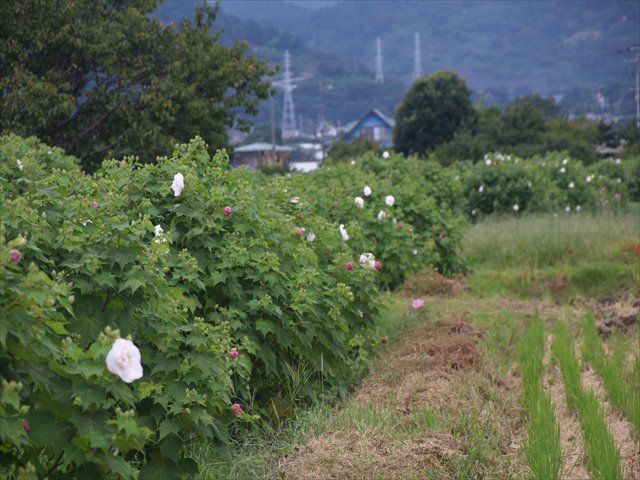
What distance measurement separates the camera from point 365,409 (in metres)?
5.47

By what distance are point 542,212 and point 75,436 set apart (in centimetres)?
1665

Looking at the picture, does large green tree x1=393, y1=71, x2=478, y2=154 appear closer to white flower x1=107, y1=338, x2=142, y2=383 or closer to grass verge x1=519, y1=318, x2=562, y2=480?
grass verge x1=519, y1=318, x2=562, y2=480

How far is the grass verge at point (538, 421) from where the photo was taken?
5.00 metres

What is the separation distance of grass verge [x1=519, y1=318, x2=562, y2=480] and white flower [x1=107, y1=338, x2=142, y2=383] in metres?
2.72

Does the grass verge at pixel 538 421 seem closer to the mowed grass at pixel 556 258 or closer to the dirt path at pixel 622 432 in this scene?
the dirt path at pixel 622 432

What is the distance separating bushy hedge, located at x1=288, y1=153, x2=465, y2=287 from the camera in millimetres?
9211

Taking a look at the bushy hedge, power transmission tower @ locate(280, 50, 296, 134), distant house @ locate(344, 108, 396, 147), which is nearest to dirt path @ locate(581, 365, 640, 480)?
the bushy hedge

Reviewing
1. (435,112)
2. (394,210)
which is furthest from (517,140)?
(394,210)

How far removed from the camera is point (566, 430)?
20.3ft

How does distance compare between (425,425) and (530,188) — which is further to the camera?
(530,188)

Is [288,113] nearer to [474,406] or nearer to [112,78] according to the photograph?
[112,78]

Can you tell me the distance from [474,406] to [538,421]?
406 mm

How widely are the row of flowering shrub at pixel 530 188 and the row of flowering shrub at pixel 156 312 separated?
12882 millimetres

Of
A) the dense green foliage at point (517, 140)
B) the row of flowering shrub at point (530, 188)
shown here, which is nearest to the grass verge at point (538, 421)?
the row of flowering shrub at point (530, 188)
